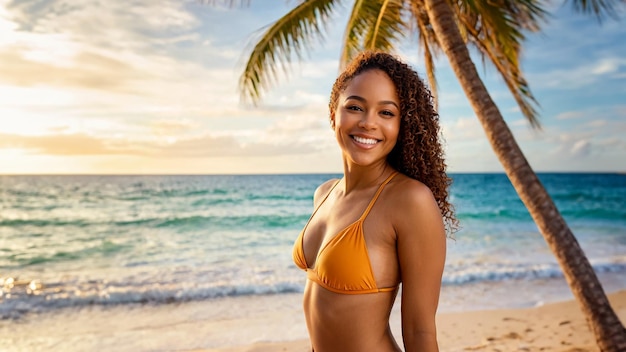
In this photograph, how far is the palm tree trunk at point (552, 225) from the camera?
184 inches

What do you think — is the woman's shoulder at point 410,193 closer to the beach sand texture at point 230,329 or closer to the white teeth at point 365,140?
A: the white teeth at point 365,140

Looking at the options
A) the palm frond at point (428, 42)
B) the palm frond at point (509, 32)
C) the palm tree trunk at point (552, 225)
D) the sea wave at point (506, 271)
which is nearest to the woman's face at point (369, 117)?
the palm tree trunk at point (552, 225)

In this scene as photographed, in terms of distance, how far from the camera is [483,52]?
26.9 feet

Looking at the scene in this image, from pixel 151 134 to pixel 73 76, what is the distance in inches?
339

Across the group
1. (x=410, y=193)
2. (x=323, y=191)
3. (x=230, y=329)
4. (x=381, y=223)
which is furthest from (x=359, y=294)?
(x=230, y=329)

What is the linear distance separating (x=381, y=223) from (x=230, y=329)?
6233 millimetres

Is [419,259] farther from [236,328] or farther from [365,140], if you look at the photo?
[236,328]

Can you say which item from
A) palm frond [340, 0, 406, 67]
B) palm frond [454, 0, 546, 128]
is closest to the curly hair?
palm frond [454, 0, 546, 128]

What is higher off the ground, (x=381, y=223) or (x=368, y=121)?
(x=368, y=121)

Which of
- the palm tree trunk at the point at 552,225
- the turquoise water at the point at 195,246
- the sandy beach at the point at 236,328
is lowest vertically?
the turquoise water at the point at 195,246

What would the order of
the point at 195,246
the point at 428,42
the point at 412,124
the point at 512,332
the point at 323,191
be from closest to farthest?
the point at 412,124 → the point at 323,191 → the point at 512,332 → the point at 428,42 → the point at 195,246

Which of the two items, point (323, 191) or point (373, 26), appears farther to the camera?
point (373, 26)

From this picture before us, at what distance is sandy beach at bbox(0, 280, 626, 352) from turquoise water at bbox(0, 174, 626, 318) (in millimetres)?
955

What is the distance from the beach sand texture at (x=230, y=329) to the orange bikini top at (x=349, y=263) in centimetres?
505
